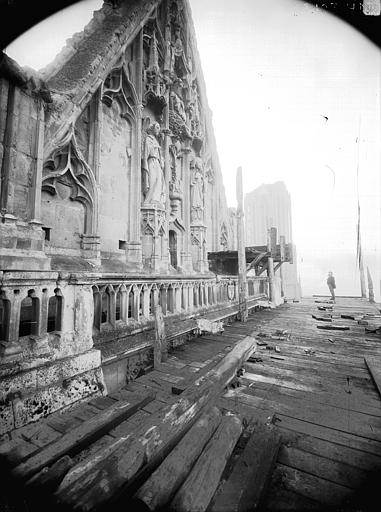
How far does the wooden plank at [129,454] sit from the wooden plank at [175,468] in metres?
0.09

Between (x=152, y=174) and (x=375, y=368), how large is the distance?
8.59 metres

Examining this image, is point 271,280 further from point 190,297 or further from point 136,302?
point 136,302

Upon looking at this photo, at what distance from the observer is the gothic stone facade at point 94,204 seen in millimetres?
2643

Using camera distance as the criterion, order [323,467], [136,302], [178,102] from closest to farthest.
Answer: [323,467] → [136,302] → [178,102]

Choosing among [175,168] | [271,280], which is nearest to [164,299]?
[175,168]

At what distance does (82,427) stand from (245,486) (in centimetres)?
137

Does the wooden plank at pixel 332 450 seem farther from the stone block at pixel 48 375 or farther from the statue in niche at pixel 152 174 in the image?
the statue in niche at pixel 152 174

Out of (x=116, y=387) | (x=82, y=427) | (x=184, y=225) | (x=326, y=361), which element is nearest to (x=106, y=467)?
(x=82, y=427)

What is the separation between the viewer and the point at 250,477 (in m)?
1.52

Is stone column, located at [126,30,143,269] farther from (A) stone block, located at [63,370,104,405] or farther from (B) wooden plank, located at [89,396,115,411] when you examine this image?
(B) wooden plank, located at [89,396,115,411]

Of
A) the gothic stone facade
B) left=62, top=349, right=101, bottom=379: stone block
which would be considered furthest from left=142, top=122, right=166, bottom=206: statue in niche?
left=62, top=349, right=101, bottom=379: stone block

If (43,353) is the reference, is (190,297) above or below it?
above

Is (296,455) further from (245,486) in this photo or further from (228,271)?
(228,271)

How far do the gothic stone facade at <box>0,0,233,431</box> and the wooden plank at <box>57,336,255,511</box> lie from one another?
1219 mm
